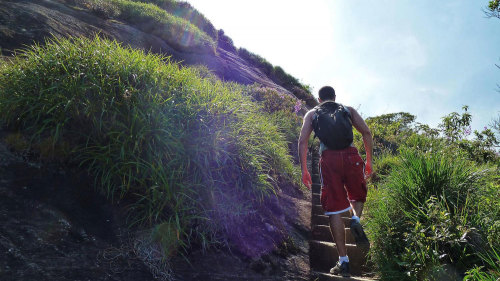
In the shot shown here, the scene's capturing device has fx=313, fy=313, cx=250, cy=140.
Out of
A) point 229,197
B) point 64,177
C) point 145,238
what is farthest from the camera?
point 229,197

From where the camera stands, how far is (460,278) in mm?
2465

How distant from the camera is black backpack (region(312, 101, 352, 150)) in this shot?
3.27m

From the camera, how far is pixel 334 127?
10.8 ft

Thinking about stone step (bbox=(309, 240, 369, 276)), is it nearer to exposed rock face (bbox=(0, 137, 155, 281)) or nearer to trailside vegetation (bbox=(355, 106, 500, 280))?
trailside vegetation (bbox=(355, 106, 500, 280))

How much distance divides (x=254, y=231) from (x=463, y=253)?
5.99ft

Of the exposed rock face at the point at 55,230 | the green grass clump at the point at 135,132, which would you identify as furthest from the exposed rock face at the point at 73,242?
the green grass clump at the point at 135,132

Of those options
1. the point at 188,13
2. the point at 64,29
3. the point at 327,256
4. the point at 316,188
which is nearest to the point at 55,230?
the point at 327,256

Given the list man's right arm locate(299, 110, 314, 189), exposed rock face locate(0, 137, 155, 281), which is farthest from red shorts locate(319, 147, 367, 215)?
exposed rock face locate(0, 137, 155, 281)

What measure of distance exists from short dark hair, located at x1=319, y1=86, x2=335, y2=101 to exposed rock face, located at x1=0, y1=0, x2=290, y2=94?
3.08 m

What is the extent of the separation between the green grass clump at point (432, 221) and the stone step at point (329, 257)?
1.28ft

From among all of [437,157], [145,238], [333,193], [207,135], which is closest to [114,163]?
[145,238]

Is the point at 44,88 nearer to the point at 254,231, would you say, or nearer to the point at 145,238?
the point at 145,238

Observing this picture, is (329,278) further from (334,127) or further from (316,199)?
(316,199)

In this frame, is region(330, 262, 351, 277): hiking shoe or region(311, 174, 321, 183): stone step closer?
region(330, 262, 351, 277): hiking shoe
